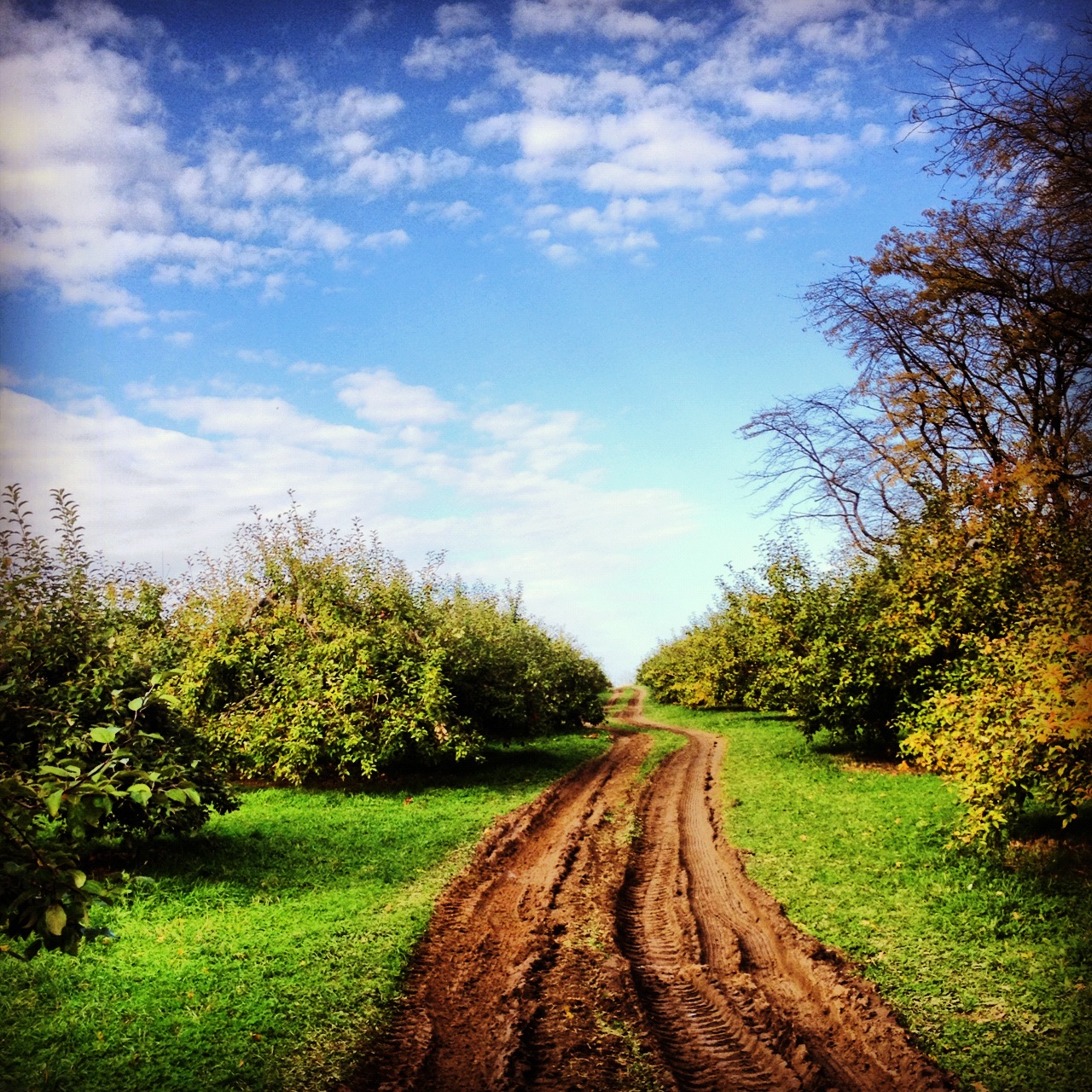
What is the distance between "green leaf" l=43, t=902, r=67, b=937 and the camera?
90.6 inches

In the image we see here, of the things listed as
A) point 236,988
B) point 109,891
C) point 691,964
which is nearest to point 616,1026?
point 691,964

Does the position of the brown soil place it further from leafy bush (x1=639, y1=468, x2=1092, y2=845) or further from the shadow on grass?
leafy bush (x1=639, y1=468, x2=1092, y2=845)

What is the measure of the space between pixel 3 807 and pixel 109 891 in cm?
47

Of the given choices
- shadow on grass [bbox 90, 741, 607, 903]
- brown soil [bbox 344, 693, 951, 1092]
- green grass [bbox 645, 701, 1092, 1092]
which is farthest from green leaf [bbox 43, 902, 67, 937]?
green grass [bbox 645, 701, 1092, 1092]

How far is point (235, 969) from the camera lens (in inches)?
230

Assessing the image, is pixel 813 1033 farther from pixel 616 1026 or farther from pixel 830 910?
pixel 830 910

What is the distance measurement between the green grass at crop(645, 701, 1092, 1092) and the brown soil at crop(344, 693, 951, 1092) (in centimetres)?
34

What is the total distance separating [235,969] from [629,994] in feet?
10.2

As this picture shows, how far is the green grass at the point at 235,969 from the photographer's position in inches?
180

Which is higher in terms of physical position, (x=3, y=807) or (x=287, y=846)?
(x=3, y=807)

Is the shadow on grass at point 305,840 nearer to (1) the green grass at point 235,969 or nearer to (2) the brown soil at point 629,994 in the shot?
(1) the green grass at point 235,969

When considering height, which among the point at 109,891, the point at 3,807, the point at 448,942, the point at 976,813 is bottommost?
the point at 448,942

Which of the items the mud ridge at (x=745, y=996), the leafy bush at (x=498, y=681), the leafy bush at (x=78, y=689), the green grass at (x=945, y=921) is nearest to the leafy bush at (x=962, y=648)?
the green grass at (x=945, y=921)

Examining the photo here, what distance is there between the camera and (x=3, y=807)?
258cm
